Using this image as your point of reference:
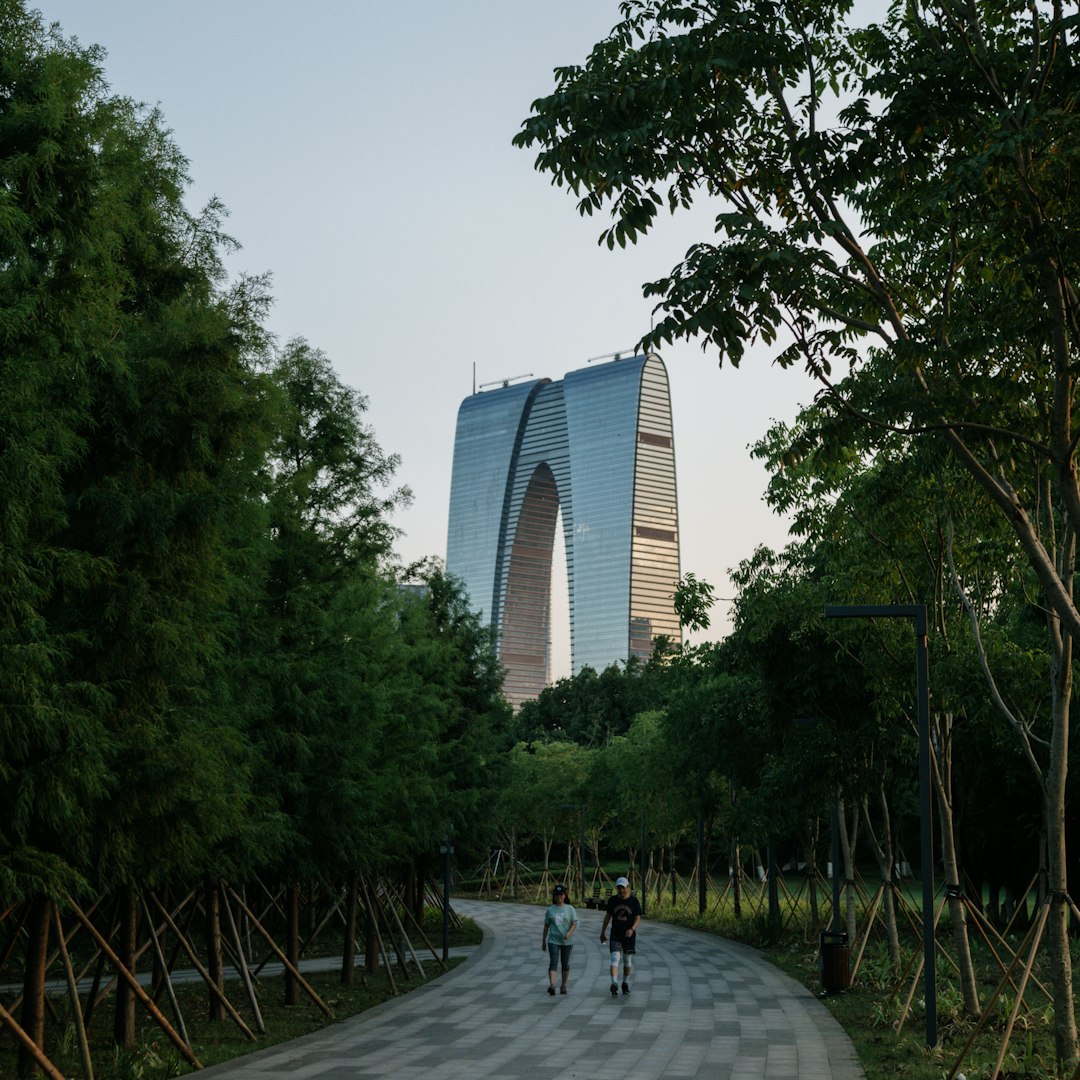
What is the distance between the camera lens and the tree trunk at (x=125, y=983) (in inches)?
506

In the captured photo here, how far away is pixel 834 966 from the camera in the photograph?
18.6 metres

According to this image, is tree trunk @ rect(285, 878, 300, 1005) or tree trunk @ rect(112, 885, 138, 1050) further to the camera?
tree trunk @ rect(285, 878, 300, 1005)

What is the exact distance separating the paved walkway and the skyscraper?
12599cm

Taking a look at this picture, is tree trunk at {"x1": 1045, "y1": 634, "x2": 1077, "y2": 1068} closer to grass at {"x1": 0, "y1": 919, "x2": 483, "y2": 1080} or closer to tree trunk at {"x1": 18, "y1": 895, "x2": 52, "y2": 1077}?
grass at {"x1": 0, "y1": 919, "x2": 483, "y2": 1080}

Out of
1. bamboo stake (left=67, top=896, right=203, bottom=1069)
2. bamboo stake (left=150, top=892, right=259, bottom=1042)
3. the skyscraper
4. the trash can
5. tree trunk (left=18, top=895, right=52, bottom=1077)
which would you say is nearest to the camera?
tree trunk (left=18, top=895, right=52, bottom=1077)

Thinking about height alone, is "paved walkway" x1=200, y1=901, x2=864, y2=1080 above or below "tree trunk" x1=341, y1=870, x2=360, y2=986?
below

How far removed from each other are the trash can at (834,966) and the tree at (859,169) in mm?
11422

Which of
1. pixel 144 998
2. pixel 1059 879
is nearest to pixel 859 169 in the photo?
pixel 1059 879

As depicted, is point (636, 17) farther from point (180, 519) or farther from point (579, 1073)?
point (579, 1073)

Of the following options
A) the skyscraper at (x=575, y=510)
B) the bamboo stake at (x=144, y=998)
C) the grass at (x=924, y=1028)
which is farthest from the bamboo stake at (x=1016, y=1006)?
the skyscraper at (x=575, y=510)

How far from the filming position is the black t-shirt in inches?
738

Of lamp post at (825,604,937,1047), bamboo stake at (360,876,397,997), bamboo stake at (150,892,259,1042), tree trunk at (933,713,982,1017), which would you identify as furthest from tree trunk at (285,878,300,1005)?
lamp post at (825,604,937,1047)

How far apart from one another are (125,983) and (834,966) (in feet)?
33.7

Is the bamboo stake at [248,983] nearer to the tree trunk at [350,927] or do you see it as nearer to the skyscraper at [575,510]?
the tree trunk at [350,927]
